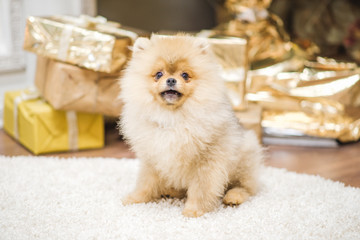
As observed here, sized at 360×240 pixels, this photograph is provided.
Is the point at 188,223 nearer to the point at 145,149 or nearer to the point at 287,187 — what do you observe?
the point at 145,149

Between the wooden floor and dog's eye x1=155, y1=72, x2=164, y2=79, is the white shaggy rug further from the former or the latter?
dog's eye x1=155, y1=72, x2=164, y2=79

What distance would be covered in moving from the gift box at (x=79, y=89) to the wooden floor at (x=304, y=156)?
0.25 metres

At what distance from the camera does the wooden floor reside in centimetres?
200

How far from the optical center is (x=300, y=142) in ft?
8.18

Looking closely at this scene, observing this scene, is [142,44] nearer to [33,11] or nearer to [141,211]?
[141,211]

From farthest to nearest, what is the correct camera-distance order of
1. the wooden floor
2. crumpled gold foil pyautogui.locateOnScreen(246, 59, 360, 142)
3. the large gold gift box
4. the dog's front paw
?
crumpled gold foil pyautogui.locateOnScreen(246, 59, 360, 142)
the large gold gift box
the wooden floor
the dog's front paw

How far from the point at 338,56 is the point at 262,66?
89cm

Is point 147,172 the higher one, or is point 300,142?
point 147,172

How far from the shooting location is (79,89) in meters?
2.08

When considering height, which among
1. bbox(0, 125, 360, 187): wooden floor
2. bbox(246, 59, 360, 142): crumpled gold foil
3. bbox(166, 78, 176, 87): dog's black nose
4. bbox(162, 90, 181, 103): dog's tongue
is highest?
bbox(166, 78, 176, 87): dog's black nose

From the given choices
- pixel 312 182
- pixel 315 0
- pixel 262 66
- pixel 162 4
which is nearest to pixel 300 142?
pixel 262 66

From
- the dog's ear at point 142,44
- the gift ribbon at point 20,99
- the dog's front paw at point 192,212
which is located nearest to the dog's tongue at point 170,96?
the dog's ear at point 142,44

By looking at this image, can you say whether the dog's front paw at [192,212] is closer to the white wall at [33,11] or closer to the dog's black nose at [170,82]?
the dog's black nose at [170,82]

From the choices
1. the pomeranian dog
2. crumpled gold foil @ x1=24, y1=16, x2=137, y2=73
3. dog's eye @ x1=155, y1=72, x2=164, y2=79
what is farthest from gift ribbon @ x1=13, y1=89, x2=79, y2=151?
dog's eye @ x1=155, y1=72, x2=164, y2=79
